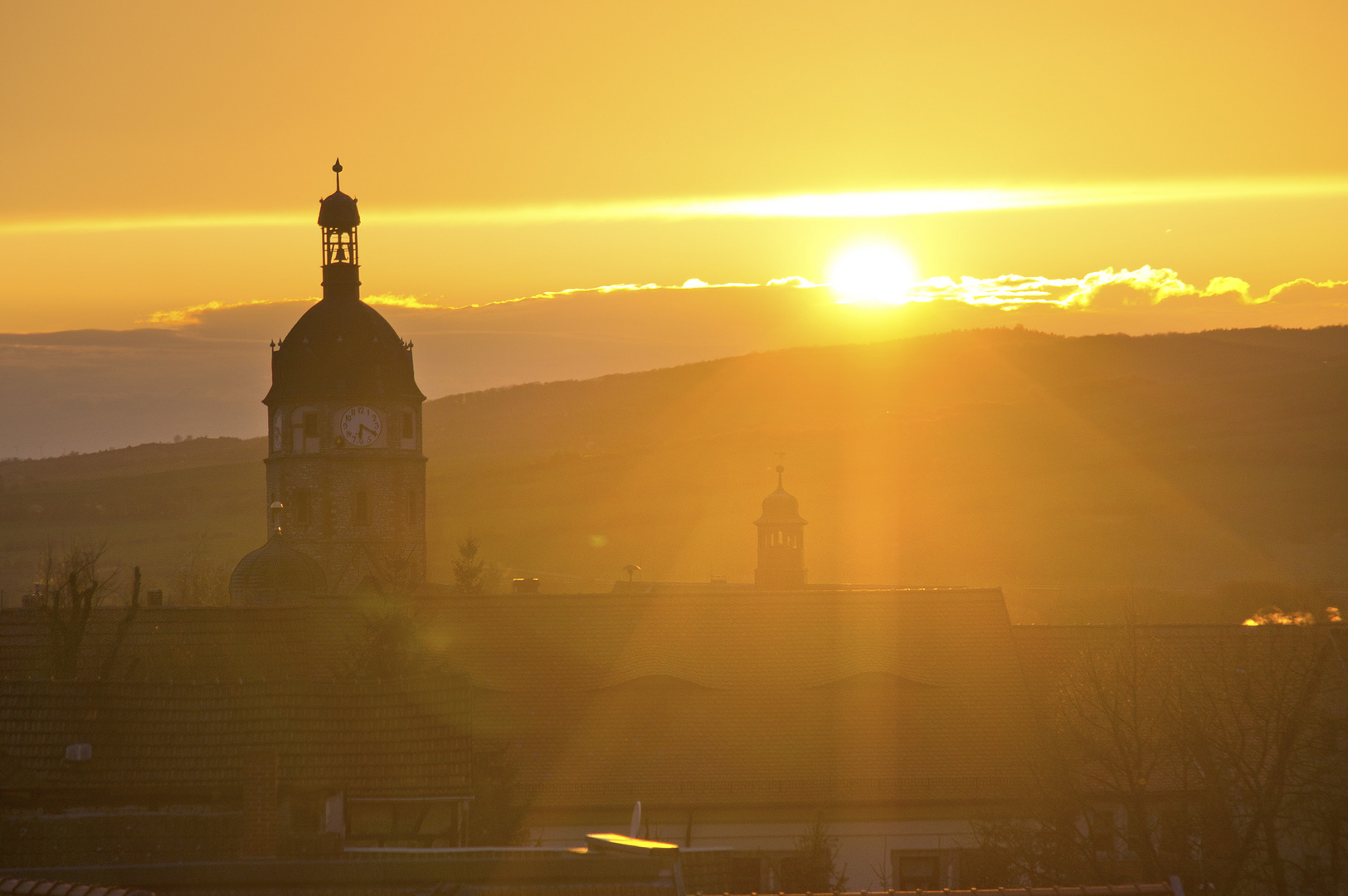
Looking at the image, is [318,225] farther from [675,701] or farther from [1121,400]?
[1121,400]

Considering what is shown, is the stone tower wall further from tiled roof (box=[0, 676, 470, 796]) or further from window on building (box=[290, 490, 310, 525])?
tiled roof (box=[0, 676, 470, 796])

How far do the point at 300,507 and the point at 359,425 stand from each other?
3.78 meters

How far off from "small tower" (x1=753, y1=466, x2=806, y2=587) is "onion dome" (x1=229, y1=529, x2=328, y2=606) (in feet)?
51.8

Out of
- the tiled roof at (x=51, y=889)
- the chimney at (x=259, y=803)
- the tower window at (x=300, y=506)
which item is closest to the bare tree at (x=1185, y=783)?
the chimney at (x=259, y=803)

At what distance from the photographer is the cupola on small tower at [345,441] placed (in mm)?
52125

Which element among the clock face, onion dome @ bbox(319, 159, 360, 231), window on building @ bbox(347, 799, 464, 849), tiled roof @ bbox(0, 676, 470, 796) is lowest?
window on building @ bbox(347, 799, 464, 849)

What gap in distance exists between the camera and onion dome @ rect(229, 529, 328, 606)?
4700cm

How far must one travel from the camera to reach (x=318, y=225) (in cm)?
5409

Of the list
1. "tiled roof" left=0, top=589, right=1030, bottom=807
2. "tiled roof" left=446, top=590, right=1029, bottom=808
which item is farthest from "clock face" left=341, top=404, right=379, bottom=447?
"tiled roof" left=446, top=590, right=1029, bottom=808

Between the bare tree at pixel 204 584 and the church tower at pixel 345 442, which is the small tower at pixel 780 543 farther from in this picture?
the bare tree at pixel 204 584

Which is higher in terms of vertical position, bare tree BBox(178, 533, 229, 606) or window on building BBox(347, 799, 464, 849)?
bare tree BBox(178, 533, 229, 606)

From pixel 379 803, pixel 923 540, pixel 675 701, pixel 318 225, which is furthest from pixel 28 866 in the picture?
pixel 923 540

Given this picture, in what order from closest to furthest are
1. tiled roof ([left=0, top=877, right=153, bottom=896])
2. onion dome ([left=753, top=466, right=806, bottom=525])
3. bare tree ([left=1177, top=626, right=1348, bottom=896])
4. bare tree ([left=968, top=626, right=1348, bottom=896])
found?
tiled roof ([left=0, top=877, right=153, bottom=896]) < bare tree ([left=1177, top=626, right=1348, bottom=896]) < bare tree ([left=968, top=626, right=1348, bottom=896]) < onion dome ([left=753, top=466, right=806, bottom=525])

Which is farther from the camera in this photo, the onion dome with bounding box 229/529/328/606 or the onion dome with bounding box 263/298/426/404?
the onion dome with bounding box 263/298/426/404
